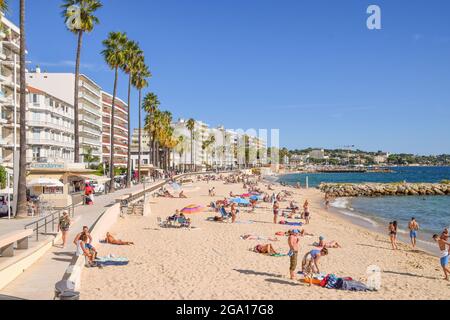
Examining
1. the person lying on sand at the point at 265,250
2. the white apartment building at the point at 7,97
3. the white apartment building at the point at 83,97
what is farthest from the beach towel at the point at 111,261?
the white apartment building at the point at 83,97

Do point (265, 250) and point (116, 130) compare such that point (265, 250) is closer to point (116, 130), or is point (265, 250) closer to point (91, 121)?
point (91, 121)

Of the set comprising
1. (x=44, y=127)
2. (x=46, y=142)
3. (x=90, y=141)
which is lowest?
(x=46, y=142)

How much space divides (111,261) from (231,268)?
4.26 m

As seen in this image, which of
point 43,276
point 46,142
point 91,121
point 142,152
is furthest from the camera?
point 142,152

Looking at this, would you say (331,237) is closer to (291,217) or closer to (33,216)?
(291,217)

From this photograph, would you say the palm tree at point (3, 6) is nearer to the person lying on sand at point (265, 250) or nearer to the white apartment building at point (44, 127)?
the person lying on sand at point (265, 250)

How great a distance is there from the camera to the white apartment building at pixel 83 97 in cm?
7488

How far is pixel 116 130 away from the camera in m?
104

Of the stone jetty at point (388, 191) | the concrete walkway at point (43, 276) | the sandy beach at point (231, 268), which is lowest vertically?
the stone jetty at point (388, 191)

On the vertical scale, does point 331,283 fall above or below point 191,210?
below

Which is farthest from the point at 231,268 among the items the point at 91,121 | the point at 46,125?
the point at 91,121

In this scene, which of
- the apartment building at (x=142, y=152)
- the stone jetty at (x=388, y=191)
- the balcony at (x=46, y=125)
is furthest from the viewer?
the apartment building at (x=142, y=152)

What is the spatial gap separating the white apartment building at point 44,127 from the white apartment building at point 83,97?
7388mm

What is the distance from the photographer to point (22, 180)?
910 inches
